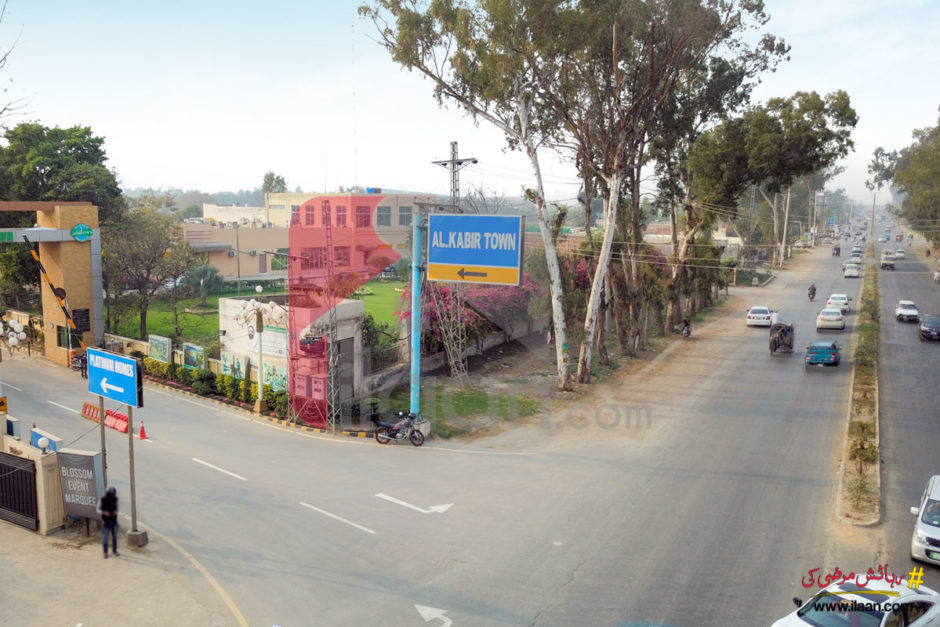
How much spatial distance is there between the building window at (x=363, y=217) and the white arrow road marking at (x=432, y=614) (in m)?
62.4

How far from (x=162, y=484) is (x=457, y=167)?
14768 mm

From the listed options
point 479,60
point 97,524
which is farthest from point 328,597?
point 479,60

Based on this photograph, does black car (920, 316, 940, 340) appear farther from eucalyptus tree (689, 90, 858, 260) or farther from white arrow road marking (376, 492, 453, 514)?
white arrow road marking (376, 492, 453, 514)

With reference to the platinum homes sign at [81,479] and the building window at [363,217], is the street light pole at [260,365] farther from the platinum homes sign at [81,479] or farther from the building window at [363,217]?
the building window at [363,217]

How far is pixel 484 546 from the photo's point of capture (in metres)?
12.9

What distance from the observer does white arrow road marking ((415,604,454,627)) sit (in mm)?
10164

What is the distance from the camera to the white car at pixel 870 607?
28.1ft

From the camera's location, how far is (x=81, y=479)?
518 inches

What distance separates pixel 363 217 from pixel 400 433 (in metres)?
54.6

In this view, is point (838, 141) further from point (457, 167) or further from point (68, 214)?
point (68, 214)

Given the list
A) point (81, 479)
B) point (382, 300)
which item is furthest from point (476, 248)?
point (382, 300)

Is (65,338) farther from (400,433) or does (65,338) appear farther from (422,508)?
(422,508)

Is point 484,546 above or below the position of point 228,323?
below

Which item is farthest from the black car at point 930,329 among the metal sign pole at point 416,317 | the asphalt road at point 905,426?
the metal sign pole at point 416,317
